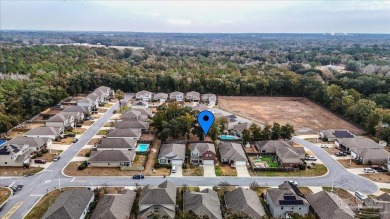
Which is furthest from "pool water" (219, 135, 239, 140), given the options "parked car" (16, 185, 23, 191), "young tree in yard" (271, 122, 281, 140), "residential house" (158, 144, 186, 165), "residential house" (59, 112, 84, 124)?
"parked car" (16, 185, 23, 191)

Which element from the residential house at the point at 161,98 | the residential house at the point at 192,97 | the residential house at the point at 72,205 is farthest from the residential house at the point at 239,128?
the residential house at the point at 72,205

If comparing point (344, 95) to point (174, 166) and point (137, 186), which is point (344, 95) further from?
point (137, 186)

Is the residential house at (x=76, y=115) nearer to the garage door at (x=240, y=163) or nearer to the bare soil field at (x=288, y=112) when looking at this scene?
the bare soil field at (x=288, y=112)

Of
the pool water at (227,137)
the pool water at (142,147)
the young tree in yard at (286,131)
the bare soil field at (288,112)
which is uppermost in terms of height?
the young tree in yard at (286,131)

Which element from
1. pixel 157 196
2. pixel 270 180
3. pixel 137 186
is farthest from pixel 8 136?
pixel 270 180

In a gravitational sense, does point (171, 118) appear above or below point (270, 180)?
above

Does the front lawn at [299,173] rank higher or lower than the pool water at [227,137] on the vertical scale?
lower

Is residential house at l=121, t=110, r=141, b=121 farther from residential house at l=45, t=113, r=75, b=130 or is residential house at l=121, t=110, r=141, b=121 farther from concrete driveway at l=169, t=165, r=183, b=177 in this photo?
concrete driveway at l=169, t=165, r=183, b=177
